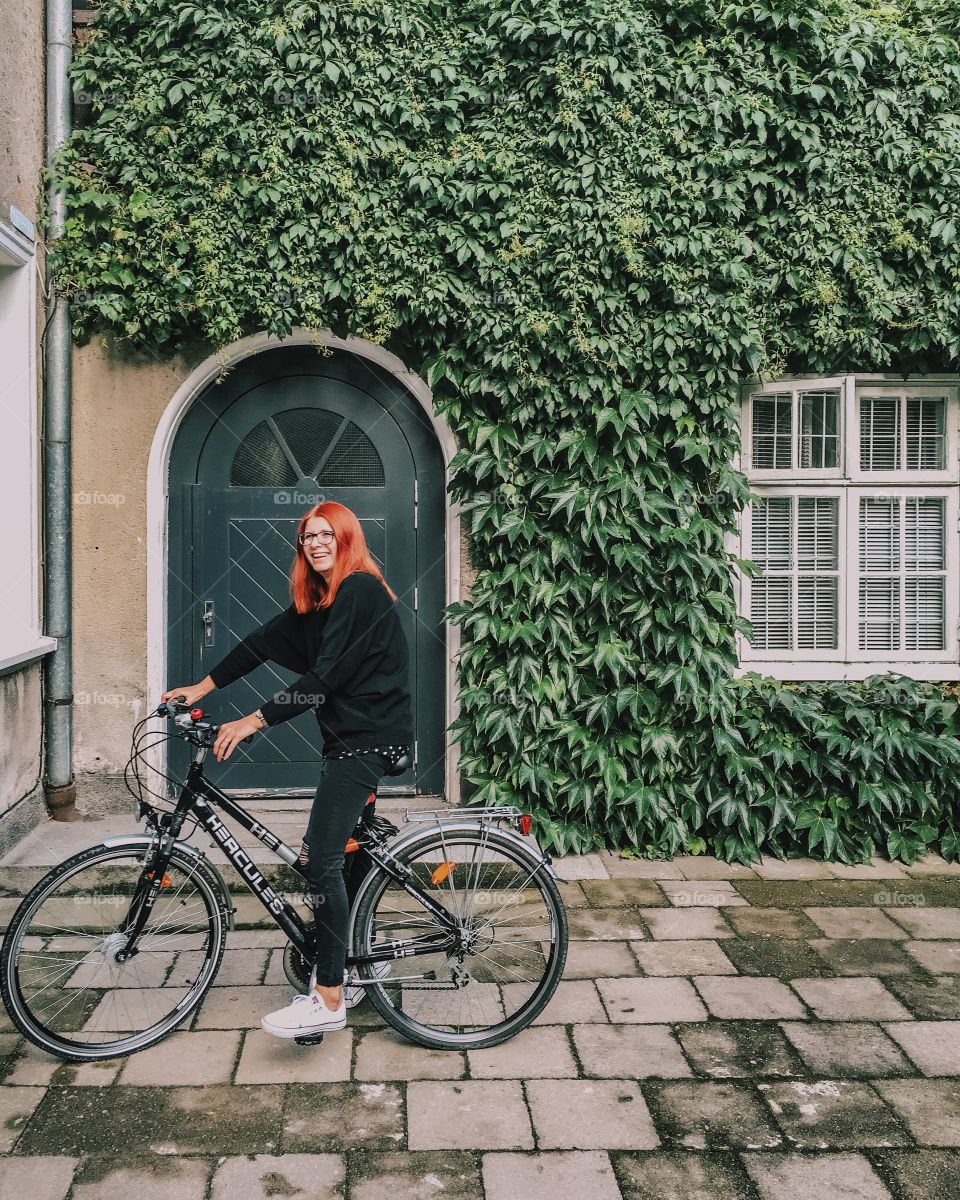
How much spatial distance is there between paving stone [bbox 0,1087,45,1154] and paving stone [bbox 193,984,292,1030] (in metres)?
0.63

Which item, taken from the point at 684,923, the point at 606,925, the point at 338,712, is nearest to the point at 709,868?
the point at 684,923

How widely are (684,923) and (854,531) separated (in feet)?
9.07

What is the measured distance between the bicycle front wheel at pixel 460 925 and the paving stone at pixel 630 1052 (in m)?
0.24

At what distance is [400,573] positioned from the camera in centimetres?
627

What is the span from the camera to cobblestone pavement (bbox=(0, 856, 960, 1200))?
9.55ft

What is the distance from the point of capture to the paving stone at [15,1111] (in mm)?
3045

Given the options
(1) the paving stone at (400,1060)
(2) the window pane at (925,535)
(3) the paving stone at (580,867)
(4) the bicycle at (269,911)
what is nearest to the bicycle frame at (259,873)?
(4) the bicycle at (269,911)

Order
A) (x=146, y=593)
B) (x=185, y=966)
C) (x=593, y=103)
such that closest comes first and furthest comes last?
(x=185, y=966)
(x=593, y=103)
(x=146, y=593)

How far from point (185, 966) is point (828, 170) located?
5.30 meters

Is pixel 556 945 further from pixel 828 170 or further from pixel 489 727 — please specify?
pixel 828 170

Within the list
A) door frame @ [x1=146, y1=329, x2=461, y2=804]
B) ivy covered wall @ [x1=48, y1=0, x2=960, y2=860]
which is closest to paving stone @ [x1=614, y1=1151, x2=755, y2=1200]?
ivy covered wall @ [x1=48, y1=0, x2=960, y2=860]

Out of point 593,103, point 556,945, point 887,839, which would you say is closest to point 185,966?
point 556,945

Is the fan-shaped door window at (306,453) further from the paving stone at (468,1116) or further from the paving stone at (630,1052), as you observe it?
the paving stone at (468,1116)

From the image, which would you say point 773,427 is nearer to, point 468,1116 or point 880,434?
point 880,434
